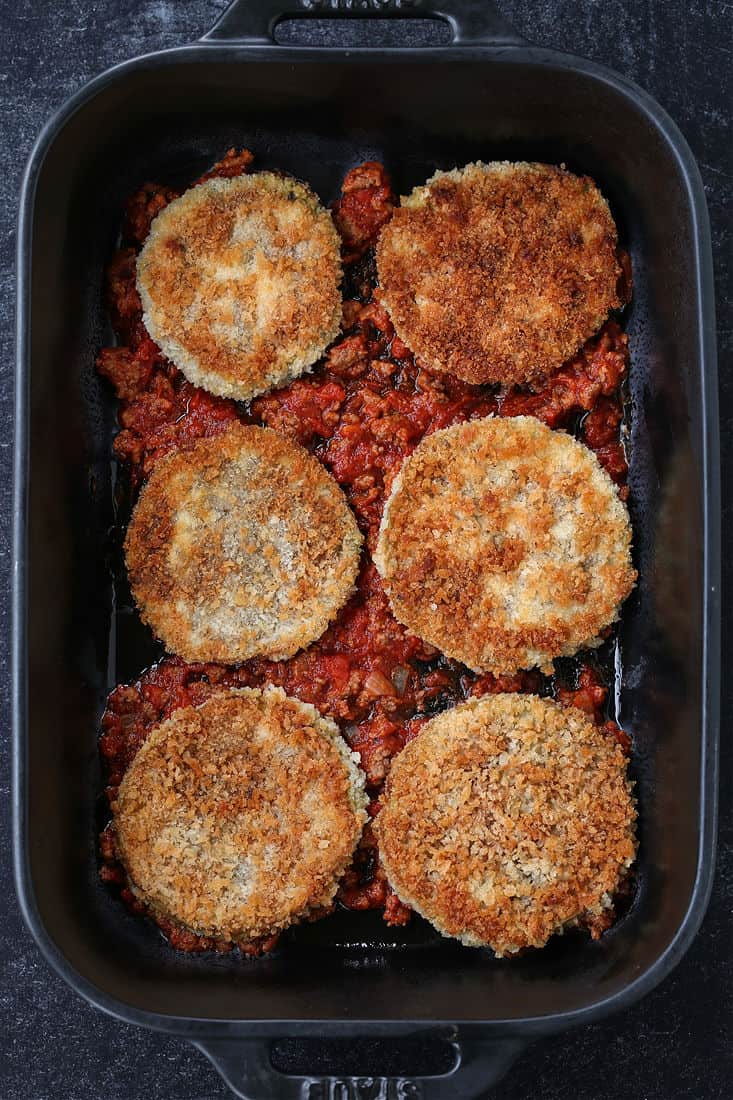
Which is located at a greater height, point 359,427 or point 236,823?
point 359,427

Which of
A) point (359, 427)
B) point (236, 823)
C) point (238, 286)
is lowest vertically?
point (236, 823)

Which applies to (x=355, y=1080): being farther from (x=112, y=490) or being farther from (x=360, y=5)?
(x=360, y=5)

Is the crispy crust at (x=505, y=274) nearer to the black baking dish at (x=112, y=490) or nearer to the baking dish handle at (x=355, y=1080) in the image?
the black baking dish at (x=112, y=490)

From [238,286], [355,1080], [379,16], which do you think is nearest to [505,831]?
[355,1080]

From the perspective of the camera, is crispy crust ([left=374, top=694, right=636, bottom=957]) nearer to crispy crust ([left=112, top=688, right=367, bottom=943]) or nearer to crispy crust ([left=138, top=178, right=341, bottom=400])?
crispy crust ([left=112, top=688, right=367, bottom=943])

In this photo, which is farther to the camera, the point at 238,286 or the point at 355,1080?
the point at 238,286

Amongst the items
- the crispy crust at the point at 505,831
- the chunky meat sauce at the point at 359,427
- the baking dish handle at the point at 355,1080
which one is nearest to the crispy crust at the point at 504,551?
the chunky meat sauce at the point at 359,427
